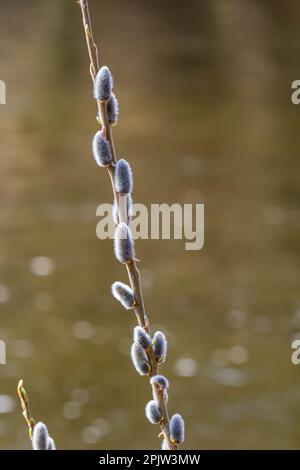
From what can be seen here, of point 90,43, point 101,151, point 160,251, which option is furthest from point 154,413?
point 160,251

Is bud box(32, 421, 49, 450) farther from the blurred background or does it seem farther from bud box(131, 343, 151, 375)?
the blurred background

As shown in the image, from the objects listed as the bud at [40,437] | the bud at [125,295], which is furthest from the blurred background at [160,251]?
the bud at [40,437]

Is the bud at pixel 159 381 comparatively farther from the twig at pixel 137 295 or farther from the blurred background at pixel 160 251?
the blurred background at pixel 160 251

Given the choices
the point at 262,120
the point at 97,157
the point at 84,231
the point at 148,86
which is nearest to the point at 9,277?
the point at 84,231

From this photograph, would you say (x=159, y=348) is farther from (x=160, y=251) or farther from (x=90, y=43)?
(x=160, y=251)

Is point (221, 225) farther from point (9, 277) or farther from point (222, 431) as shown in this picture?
point (222, 431)
